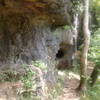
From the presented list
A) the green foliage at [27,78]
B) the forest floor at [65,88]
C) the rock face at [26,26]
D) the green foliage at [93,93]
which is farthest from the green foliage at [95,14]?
the green foliage at [27,78]

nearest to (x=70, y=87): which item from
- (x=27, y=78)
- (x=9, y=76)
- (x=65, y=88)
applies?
(x=65, y=88)

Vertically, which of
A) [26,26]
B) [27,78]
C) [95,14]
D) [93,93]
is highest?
[26,26]

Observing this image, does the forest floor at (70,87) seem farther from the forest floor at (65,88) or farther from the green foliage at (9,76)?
the green foliage at (9,76)

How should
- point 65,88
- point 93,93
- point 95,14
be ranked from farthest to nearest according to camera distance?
1. point 95,14
2. point 65,88
3. point 93,93

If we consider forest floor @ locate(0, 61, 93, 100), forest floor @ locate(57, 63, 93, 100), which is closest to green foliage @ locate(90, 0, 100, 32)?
forest floor @ locate(0, 61, 93, 100)

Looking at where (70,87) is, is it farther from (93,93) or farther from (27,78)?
(27,78)

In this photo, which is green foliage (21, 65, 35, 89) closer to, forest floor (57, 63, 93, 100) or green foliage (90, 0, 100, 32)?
forest floor (57, 63, 93, 100)

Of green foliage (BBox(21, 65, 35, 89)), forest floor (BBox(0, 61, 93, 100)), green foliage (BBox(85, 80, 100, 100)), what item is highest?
green foliage (BBox(21, 65, 35, 89))

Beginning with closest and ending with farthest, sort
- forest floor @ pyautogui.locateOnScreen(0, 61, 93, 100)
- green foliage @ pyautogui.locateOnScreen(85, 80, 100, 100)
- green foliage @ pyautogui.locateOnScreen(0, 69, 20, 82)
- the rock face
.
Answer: forest floor @ pyautogui.locateOnScreen(0, 61, 93, 100) < green foliage @ pyautogui.locateOnScreen(0, 69, 20, 82) < the rock face < green foliage @ pyautogui.locateOnScreen(85, 80, 100, 100)

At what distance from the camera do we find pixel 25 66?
7.14 metres

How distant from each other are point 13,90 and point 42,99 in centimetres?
99

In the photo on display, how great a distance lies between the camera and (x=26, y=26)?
766 centimetres

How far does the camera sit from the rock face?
22.5ft

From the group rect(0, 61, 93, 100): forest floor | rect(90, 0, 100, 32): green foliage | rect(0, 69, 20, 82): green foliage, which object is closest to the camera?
rect(0, 61, 93, 100): forest floor
